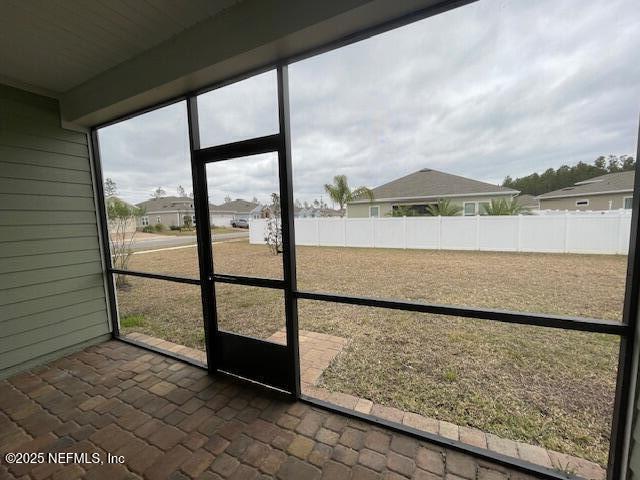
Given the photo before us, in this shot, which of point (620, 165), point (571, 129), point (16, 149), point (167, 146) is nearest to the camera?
point (620, 165)

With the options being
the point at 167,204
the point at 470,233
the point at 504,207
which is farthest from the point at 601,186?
the point at 470,233

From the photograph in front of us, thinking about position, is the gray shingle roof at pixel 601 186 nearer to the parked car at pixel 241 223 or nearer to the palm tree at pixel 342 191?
the palm tree at pixel 342 191

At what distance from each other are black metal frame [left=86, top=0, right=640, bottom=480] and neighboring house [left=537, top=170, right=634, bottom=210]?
0.31 metres

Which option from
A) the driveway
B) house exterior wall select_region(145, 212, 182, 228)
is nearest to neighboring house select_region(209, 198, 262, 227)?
the driveway

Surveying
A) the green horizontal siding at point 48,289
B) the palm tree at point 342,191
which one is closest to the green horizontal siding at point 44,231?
the green horizontal siding at point 48,289

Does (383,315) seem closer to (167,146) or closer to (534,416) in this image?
(534,416)

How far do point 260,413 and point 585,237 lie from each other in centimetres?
481

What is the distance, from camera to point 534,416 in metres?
1.89

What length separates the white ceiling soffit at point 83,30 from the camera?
65.2 inches

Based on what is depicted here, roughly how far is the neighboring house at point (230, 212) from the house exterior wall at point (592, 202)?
7.94 feet

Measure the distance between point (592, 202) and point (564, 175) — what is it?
274mm

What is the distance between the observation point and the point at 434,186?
3986mm

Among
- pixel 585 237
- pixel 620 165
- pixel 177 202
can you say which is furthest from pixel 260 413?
pixel 585 237

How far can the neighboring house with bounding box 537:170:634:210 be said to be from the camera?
4.51 feet
